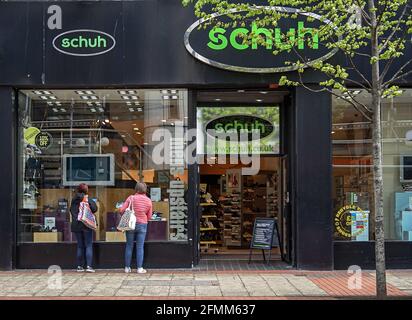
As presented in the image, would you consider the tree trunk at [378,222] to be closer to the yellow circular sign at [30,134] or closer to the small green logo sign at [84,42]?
the small green logo sign at [84,42]

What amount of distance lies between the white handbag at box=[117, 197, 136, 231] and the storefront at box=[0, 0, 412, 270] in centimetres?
71

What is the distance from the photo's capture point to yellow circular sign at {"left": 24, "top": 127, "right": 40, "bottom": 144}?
39.3 ft

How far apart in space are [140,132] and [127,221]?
6.92 feet

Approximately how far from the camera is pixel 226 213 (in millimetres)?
15375

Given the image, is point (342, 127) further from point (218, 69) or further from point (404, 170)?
point (218, 69)

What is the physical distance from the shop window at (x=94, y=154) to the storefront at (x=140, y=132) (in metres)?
0.02

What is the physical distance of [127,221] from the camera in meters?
11.1

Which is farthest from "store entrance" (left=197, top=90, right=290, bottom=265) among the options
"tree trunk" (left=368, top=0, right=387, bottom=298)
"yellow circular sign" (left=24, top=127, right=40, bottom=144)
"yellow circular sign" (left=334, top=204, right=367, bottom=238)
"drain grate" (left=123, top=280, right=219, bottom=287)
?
"tree trunk" (left=368, top=0, right=387, bottom=298)

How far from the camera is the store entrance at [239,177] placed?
12977 millimetres

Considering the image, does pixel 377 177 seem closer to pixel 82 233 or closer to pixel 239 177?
pixel 82 233
